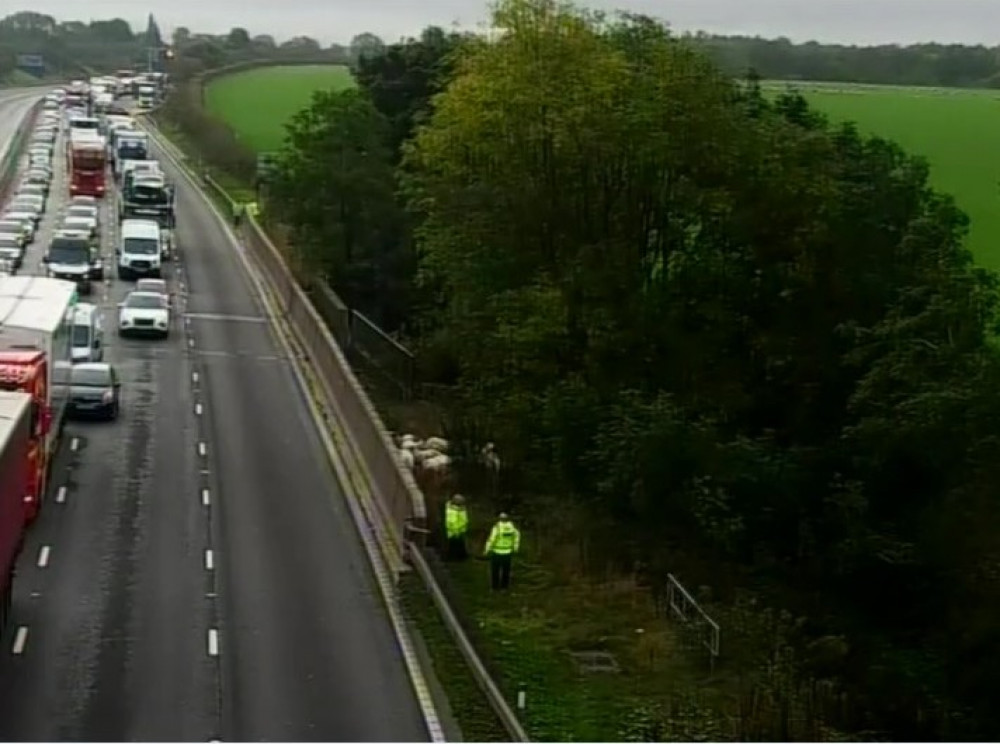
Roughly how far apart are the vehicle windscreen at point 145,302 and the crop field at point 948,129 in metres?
23.3

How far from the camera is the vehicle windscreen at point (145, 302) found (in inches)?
2082

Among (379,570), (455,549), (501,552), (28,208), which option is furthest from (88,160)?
(501,552)

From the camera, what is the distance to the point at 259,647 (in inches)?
976

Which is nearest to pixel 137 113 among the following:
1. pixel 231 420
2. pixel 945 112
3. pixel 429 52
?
pixel 945 112

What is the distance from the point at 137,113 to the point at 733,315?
120m

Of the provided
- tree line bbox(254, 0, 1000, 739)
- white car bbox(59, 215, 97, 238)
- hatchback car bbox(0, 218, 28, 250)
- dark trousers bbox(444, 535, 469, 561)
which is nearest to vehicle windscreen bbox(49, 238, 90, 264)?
white car bbox(59, 215, 97, 238)

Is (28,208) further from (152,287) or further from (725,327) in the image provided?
(725,327)

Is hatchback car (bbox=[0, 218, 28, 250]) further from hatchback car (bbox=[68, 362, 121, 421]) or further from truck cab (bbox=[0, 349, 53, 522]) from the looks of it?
truck cab (bbox=[0, 349, 53, 522])

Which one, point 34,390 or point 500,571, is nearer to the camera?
point 500,571

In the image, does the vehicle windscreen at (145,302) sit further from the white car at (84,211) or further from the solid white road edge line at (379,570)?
the white car at (84,211)

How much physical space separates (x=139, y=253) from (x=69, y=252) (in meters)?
2.71

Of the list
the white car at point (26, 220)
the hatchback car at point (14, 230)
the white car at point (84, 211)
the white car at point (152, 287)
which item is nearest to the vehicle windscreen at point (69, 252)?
the white car at point (152, 287)

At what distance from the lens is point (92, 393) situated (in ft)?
130

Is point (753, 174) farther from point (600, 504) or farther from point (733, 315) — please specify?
point (600, 504)
